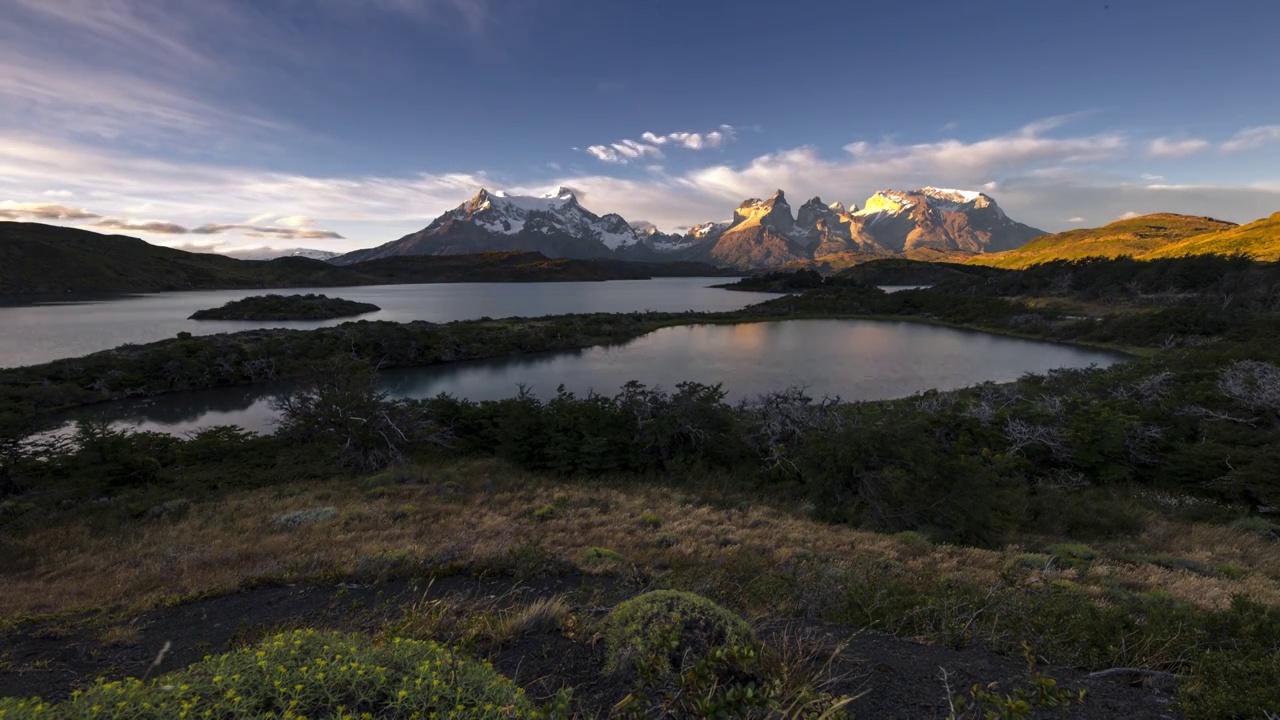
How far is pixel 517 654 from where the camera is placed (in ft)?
17.6

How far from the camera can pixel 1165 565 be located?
11031 millimetres

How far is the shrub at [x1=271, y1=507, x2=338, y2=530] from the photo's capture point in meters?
12.7

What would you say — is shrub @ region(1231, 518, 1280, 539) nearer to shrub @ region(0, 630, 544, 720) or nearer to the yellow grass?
the yellow grass

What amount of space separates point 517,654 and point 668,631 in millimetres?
1744

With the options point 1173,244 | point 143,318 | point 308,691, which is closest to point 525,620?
point 308,691

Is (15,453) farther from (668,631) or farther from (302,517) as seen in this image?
(668,631)

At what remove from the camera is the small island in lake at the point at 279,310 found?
76875mm

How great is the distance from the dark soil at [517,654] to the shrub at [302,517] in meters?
5.54

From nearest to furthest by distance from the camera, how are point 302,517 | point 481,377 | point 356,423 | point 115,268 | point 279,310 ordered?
point 302,517
point 356,423
point 481,377
point 279,310
point 115,268

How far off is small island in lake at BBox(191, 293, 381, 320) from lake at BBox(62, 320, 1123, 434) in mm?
47013

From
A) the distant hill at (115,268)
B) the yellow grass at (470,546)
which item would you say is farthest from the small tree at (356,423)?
the distant hill at (115,268)

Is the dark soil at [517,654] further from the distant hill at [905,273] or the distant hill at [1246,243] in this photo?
the distant hill at [905,273]

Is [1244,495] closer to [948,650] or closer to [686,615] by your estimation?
[948,650]

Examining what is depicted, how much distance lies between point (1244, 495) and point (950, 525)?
36.6ft
